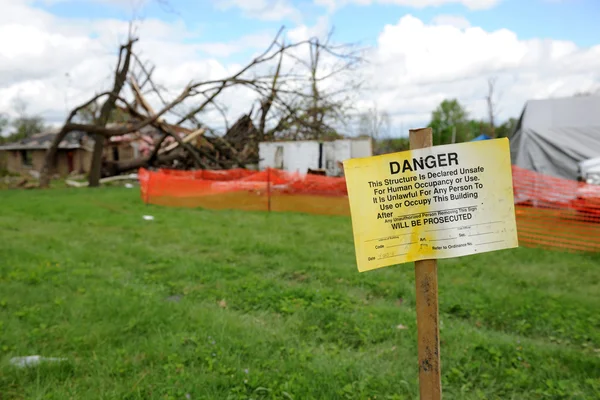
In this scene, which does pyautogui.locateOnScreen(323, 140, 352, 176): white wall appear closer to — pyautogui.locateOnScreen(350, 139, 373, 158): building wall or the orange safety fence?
pyautogui.locateOnScreen(350, 139, 373, 158): building wall

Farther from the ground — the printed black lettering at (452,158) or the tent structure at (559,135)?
the tent structure at (559,135)

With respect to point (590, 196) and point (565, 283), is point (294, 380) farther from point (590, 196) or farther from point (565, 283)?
point (590, 196)

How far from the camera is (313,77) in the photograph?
15.4 metres

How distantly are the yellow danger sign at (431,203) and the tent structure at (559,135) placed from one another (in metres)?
12.7

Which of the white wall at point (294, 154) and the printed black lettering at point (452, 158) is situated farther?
the white wall at point (294, 154)

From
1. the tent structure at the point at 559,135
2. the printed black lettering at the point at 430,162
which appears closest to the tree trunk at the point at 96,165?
the tent structure at the point at 559,135

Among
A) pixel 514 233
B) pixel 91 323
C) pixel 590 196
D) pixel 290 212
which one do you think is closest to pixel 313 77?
pixel 290 212

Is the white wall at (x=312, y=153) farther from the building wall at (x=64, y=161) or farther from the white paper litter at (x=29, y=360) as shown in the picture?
the building wall at (x=64, y=161)

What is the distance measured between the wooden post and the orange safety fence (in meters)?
6.05

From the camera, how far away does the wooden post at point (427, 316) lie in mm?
1915

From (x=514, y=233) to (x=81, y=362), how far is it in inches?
120

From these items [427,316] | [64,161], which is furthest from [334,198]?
[64,161]

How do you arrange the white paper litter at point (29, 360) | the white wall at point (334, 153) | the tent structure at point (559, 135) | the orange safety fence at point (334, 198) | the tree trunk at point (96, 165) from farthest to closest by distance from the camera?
the tree trunk at point (96, 165)
the white wall at point (334, 153)
the tent structure at point (559, 135)
the orange safety fence at point (334, 198)
the white paper litter at point (29, 360)

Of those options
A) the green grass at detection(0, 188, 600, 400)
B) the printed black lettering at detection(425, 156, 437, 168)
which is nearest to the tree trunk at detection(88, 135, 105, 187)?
the green grass at detection(0, 188, 600, 400)
